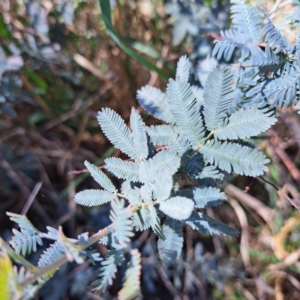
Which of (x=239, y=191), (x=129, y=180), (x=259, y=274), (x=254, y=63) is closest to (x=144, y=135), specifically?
(x=129, y=180)

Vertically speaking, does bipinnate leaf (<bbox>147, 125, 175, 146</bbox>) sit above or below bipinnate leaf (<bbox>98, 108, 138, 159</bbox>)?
below

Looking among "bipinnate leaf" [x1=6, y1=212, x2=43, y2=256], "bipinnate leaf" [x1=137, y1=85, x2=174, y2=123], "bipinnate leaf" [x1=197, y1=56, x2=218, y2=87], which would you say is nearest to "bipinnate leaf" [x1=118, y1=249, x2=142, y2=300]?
"bipinnate leaf" [x1=6, y1=212, x2=43, y2=256]

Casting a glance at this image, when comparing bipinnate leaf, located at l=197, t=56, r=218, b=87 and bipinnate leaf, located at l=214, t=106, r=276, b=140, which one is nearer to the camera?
bipinnate leaf, located at l=214, t=106, r=276, b=140

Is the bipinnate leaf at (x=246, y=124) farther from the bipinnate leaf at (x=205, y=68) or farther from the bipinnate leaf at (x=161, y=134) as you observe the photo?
the bipinnate leaf at (x=205, y=68)

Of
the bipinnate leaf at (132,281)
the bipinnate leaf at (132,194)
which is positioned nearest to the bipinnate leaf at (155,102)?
the bipinnate leaf at (132,194)

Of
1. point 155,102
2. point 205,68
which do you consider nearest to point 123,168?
point 155,102

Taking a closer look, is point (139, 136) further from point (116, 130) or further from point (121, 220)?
point (121, 220)

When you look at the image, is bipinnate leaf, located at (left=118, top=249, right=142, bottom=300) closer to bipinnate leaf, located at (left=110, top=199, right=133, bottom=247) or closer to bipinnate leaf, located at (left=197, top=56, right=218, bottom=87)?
bipinnate leaf, located at (left=110, top=199, right=133, bottom=247)
